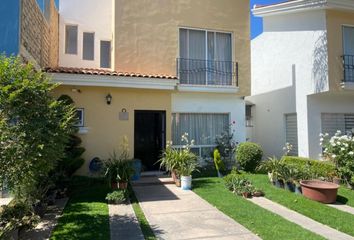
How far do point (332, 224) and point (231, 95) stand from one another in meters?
8.72

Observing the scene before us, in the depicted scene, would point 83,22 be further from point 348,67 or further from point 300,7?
point 348,67

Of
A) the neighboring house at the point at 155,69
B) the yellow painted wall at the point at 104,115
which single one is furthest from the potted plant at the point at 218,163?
the yellow painted wall at the point at 104,115

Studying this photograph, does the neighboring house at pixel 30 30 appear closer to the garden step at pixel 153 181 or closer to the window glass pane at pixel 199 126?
the garden step at pixel 153 181

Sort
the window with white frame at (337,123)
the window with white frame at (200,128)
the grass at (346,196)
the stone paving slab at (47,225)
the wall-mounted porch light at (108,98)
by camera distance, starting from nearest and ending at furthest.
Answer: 1. the stone paving slab at (47,225)
2. the grass at (346,196)
3. the wall-mounted porch light at (108,98)
4. the window with white frame at (200,128)
5. the window with white frame at (337,123)

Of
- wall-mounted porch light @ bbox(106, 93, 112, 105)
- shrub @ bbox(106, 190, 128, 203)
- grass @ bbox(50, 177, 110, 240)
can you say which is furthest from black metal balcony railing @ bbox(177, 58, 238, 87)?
shrub @ bbox(106, 190, 128, 203)

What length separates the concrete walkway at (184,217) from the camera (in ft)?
22.9

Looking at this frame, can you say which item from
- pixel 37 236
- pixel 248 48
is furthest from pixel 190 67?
pixel 37 236

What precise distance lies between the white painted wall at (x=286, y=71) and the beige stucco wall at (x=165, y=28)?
3.14 meters

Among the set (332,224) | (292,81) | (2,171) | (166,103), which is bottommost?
(332,224)

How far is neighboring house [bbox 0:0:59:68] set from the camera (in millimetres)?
8750

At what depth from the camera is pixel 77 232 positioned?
691cm

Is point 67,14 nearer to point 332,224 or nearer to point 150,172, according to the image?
point 150,172

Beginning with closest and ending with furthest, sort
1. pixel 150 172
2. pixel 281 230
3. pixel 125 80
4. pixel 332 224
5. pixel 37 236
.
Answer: pixel 37 236 < pixel 281 230 < pixel 332 224 < pixel 125 80 < pixel 150 172

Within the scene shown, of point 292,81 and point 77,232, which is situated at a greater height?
point 292,81
